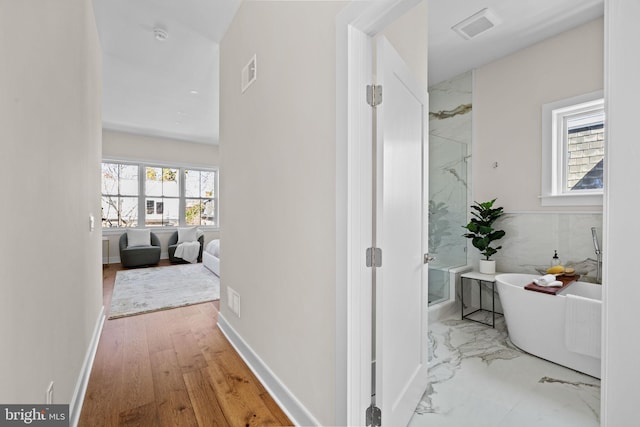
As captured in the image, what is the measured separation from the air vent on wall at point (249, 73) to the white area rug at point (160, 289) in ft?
8.83

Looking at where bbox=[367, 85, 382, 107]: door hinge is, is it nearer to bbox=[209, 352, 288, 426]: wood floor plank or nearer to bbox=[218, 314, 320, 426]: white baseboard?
bbox=[218, 314, 320, 426]: white baseboard

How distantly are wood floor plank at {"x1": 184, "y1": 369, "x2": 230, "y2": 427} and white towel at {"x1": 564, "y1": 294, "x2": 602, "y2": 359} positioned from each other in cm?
237

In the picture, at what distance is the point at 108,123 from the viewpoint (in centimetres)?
571

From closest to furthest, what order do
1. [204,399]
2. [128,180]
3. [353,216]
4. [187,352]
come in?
[353,216] → [204,399] → [187,352] → [128,180]

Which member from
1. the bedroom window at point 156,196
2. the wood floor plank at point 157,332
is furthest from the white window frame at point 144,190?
the wood floor plank at point 157,332

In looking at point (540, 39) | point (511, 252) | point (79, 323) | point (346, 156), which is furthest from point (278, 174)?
point (540, 39)

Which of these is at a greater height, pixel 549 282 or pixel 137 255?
pixel 549 282

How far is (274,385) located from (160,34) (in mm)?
3195

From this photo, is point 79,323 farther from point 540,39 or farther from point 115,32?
Answer: point 540,39

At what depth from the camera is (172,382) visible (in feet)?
6.33

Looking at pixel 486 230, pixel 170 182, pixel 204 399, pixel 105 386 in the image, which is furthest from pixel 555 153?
pixel 170 182

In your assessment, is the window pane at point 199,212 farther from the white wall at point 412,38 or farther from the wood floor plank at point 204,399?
the white wall at point 412,38

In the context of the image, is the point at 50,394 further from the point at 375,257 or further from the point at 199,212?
the point at 199,212

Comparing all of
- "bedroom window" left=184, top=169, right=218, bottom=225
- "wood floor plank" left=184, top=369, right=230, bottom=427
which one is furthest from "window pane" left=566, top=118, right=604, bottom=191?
"bedroom window" left=184, top=169, right=218, bottom=225
